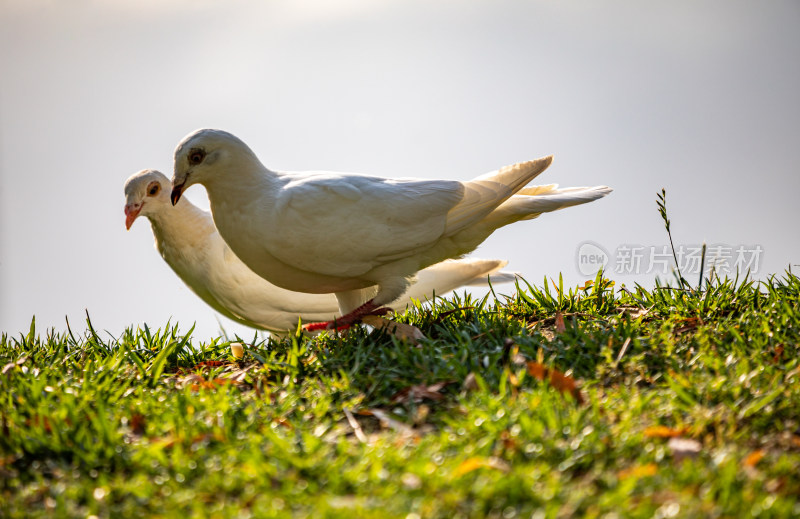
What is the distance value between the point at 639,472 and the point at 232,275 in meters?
4.02

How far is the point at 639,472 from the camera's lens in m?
2.11

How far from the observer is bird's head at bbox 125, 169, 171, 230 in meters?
5.12

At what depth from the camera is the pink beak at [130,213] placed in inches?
199

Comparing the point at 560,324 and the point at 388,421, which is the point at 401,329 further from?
the point at 388,421

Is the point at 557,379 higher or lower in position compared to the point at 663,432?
higher

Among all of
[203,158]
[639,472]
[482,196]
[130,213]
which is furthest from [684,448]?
[130,213]

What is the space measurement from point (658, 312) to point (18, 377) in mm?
3422

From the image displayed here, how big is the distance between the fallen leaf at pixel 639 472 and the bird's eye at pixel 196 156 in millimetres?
2915

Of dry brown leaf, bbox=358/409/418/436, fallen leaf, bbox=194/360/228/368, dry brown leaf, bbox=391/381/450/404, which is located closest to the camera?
dry brown leaf, bbox=358/409/418/436

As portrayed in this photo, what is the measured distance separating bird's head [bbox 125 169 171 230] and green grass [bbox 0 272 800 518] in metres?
1.37

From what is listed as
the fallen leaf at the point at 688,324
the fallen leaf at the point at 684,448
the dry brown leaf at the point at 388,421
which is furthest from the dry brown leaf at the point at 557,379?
the fallen leaf at the point at 688,324

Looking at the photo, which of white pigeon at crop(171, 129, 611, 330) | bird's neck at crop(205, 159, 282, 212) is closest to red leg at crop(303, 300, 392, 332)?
white pigeon at crop(171, 129, 611, 330)

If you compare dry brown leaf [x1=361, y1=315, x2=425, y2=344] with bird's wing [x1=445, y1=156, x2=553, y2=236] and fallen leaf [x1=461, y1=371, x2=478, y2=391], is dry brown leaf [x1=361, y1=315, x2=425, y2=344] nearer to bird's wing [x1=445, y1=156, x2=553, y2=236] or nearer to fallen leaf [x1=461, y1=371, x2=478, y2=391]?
bird's wing [x1=445, y1=156, x2=553, y2=236]

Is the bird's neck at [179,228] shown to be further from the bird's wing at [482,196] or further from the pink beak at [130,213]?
the bird's wing at [482,196]
